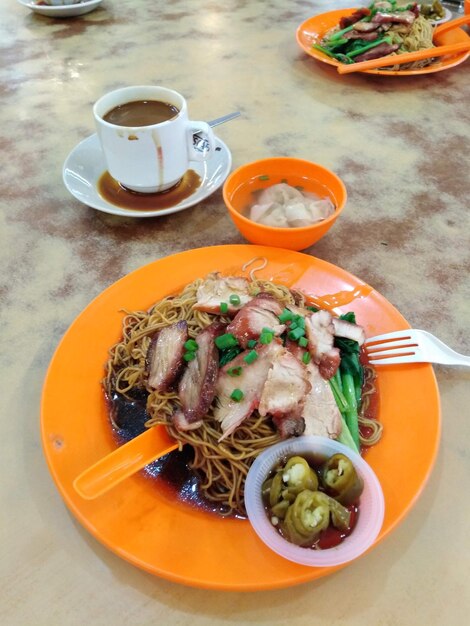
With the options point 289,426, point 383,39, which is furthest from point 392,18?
point 289,426

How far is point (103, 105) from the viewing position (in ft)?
5.78

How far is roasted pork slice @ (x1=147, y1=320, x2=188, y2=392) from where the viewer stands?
50.0 inches

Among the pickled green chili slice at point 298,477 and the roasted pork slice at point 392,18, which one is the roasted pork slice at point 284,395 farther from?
the roasted pork slice at point 392,18

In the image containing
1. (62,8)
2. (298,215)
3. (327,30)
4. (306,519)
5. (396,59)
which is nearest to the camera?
(306,519)

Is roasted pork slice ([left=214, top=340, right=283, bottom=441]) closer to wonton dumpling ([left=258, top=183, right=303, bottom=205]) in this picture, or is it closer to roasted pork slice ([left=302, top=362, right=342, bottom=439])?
roasted pork slice ([left=302, top=362, right=342, bottom=439])

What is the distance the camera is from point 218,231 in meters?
1.88

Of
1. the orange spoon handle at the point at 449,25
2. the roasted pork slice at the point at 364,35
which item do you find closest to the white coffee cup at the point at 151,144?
the roasted pork slice at the point at 364,35

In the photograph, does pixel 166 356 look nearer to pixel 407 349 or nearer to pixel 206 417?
pixel 206 417

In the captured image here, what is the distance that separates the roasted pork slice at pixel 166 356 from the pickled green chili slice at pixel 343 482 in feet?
1.53

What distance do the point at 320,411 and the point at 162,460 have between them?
1.29ft

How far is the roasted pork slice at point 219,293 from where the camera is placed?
1393mm

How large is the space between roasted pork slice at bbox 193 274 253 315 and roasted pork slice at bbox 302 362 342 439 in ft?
0.92

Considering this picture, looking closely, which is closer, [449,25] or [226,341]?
[226,341]

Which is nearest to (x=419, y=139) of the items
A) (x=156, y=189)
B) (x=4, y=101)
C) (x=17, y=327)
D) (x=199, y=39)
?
(x=156, y=189)
